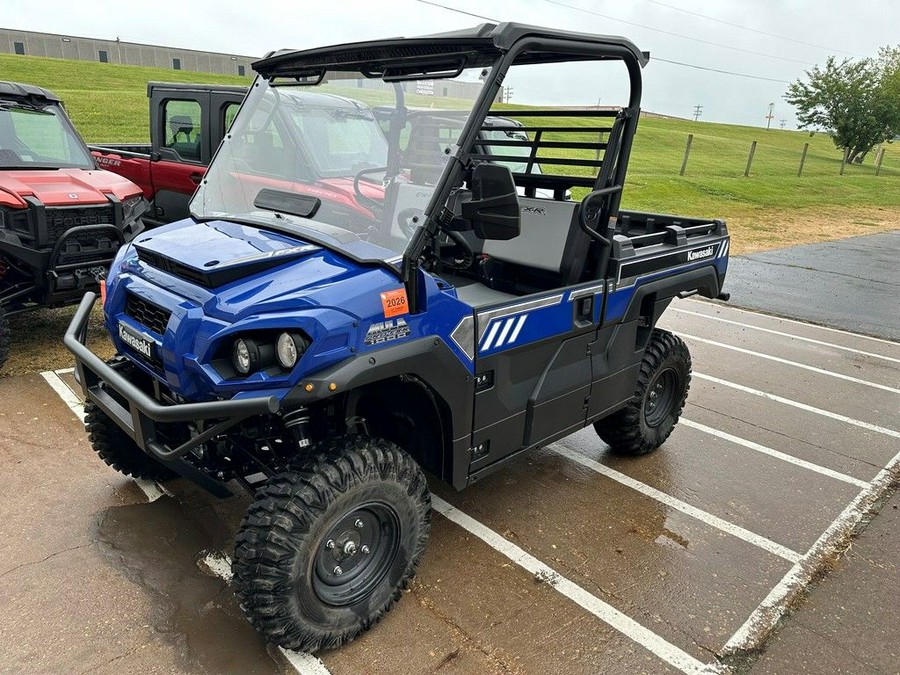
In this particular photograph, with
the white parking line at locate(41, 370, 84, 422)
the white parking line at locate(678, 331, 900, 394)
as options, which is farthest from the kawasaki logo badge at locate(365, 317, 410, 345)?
the white parking line at locate(678, 331, 900, 394)

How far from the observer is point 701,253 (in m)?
4.25

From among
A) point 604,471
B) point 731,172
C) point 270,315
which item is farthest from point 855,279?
point 731,172

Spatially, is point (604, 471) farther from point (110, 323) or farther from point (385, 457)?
point (110, 323)

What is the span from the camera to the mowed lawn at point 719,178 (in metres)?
16.9

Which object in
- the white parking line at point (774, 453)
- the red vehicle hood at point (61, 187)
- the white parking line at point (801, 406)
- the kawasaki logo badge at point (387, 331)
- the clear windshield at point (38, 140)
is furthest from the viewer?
the clear windshield at point (38, 140)

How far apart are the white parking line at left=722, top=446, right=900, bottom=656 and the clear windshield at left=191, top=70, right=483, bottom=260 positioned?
2205mm

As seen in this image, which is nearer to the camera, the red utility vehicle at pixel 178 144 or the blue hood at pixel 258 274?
the blue hood at pixel 258 274

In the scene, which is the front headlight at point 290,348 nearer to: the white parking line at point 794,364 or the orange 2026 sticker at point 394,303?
the orange 2026 sticker at point 394,303

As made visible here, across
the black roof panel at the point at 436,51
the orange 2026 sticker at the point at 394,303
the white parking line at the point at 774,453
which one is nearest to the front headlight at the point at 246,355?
the orange 2026 sticker at the point at 394,303

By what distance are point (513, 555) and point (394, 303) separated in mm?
1559

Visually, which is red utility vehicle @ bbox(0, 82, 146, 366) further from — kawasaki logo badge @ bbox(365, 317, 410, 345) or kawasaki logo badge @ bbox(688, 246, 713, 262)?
kawasaki logo badge @ bbox(688, 246, 713, 262)

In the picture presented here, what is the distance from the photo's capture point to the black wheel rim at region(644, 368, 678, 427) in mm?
4324

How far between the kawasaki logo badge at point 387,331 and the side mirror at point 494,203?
1.63ft

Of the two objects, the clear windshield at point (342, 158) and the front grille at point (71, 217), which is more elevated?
the clear windshield at point (342, 158)
